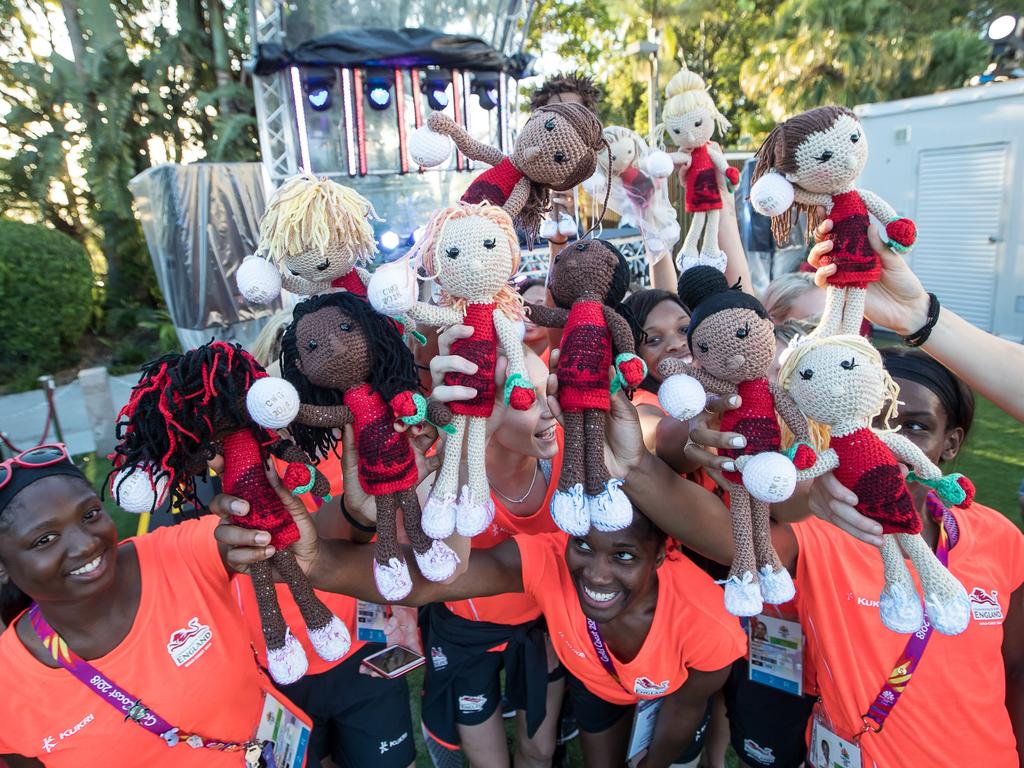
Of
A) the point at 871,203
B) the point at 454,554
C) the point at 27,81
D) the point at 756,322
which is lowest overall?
the point at 454,554

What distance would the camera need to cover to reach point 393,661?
199 centimetres

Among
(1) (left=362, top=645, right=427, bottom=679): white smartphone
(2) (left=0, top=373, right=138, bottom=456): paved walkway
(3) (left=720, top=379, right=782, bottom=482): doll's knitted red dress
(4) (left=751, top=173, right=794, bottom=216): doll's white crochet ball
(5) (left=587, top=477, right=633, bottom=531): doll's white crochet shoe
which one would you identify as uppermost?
(4) (left=751, top=173, right=794, bottom=216): doll's white crochet ball

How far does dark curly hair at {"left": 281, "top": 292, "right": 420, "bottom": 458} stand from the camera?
3.59 ft

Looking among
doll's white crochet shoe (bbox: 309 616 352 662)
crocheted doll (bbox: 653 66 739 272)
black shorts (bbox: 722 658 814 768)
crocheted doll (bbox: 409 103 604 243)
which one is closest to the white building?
crocheted doll (bbox: 653 66 739 272)

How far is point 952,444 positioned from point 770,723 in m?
0.96

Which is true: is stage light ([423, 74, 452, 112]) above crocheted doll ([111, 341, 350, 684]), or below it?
above

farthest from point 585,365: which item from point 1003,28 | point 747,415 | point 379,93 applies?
point 379,93

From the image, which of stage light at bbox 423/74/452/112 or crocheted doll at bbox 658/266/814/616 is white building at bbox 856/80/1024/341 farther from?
crocheted doll at bbox 658/266/814/616

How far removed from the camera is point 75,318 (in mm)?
8422

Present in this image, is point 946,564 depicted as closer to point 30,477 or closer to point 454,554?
point 454,554

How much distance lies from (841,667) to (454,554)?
1.02 meters

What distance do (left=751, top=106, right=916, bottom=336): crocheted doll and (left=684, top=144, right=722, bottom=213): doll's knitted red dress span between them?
467 millimetres

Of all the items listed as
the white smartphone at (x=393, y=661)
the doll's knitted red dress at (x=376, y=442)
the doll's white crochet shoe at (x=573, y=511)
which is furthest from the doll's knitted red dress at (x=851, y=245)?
the white smartphone at (x=393, y=661)

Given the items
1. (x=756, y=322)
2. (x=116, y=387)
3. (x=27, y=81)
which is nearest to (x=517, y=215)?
(x=756, y=322)
